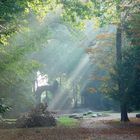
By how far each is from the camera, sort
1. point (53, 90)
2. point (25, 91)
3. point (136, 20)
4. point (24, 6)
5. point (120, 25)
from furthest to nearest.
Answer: point (53, 90)
point (25, 91)
point (120, 25)
point (136, 20)
point (24, 6)

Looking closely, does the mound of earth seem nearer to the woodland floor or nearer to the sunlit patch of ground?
the woodland floor

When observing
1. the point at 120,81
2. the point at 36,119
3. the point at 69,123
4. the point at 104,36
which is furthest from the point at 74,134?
the point at 104,36

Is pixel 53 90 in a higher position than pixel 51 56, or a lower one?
lower

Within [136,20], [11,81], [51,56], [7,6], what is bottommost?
[11,81]

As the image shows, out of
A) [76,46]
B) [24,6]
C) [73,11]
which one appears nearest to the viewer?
[24,6]

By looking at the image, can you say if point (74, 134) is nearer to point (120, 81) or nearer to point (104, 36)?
point (120, 81)

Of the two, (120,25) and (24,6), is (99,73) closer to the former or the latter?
(120,25)

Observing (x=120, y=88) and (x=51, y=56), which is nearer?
(x=120, y=88)

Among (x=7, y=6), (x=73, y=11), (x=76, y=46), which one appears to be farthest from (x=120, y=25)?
(x=76, y=46)

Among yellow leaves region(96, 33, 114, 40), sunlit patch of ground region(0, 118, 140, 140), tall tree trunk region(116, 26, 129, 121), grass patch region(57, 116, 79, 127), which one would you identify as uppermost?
yellow leaves region(96, 33, 114, 40)

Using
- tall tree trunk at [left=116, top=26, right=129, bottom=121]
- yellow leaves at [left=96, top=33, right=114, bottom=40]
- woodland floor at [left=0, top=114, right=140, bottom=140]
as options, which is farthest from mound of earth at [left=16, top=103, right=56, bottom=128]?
yellow leaves at [left=96, top=33, right=114, bottom=40]

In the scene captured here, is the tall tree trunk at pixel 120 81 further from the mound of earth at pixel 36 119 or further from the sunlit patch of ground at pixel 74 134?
the sunlit patch of ground at pixel 74 134

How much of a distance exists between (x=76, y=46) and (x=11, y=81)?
133ft

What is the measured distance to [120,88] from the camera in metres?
31.7
